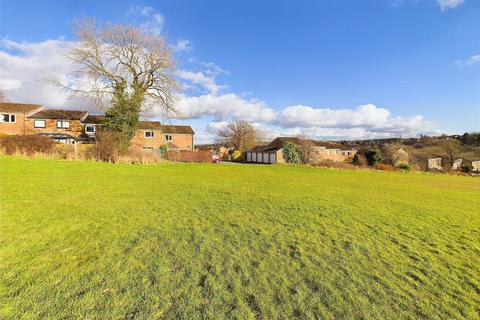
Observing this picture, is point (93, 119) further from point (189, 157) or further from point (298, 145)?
point (298, 145)

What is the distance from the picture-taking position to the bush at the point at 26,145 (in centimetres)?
1583

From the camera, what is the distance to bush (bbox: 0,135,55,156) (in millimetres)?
15828

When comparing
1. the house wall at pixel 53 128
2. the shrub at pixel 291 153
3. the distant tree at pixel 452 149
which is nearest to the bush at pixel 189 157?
the house wall at pixel 53 128

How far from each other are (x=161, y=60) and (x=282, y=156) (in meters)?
25.0

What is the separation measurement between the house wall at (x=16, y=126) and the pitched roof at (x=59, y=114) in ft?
3.89

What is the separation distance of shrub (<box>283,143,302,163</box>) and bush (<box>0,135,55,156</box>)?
1268 inches

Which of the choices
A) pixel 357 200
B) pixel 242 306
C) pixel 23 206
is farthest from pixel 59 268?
pixel 357 200

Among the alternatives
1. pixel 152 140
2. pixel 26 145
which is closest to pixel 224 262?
pixel 26 145

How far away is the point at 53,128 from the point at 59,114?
2.45 m

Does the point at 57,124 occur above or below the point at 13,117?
below

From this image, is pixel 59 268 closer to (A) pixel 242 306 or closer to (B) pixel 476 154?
(A) pixel 242 306

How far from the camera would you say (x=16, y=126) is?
98.2 feet

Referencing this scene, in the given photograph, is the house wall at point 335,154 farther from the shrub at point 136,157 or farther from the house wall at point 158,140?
the shrub at point 136,157

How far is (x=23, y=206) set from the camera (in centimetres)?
542
